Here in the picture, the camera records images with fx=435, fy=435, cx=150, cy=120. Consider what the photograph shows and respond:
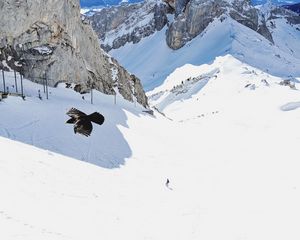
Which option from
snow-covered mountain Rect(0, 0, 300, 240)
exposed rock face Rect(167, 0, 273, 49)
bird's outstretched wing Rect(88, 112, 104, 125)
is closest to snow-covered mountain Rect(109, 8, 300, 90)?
exposed rock face Rect(167, 0, 273, 49)

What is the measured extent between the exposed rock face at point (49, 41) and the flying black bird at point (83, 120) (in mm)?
11828

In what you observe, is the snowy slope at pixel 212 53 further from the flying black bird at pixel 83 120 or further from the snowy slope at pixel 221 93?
the flying black bird at pixel 83 120

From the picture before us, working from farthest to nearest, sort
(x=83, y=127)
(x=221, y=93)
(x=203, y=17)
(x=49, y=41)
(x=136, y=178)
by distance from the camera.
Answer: (x=203, y=17)
(x=221, y=93)
(x=49, y=41)
(x=83, y=127)
(x=136, y=178)

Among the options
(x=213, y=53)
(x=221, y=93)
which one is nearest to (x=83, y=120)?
(x=221, y=93)

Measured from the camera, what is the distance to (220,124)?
68.4m

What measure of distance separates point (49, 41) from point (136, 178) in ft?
93.1

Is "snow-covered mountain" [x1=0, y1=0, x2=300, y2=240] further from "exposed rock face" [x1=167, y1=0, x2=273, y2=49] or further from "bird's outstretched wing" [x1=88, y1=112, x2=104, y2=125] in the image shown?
"exposed rock face" [x1=167, y1=0, x2=273, y2=49]

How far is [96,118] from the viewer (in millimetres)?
44000

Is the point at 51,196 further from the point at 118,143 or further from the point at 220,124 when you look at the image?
the point at 220,124

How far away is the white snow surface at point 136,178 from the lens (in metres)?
21.5

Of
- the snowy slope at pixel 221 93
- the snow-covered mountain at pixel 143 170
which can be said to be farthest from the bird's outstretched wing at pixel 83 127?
the snowy slope at pixel 221 93

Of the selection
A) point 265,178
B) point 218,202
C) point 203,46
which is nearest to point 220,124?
point 265,178

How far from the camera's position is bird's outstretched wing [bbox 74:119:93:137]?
125 ft

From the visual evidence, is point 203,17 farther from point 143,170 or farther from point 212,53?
point 143,170
